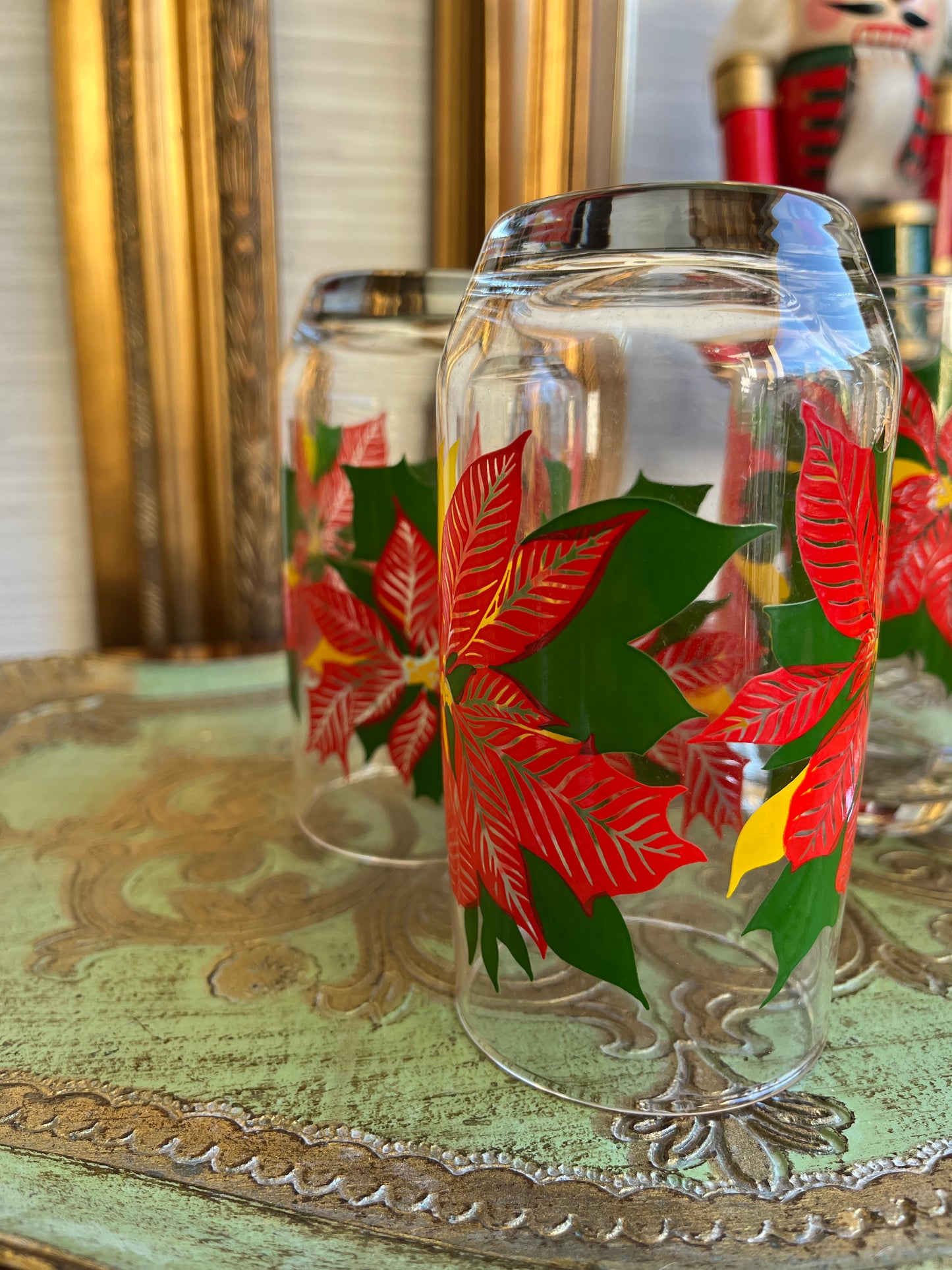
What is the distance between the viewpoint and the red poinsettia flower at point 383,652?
1.22 feet

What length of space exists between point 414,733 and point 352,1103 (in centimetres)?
15

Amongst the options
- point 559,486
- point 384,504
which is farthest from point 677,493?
point 384,504

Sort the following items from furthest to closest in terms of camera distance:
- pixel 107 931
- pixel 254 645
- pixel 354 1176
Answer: pixel 254 645, pixel 107 931, pixel 354 1176

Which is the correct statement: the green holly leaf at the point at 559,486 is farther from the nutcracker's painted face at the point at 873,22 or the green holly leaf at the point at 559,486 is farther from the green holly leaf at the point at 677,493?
the nutcracker's painted face at the point at 873,22

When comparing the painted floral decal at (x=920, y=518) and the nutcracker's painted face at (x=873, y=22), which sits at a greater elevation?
the nutcracker's painted face at (x=873, y=22)

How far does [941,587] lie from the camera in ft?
1.23

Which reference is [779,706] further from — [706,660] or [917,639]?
[917,639]

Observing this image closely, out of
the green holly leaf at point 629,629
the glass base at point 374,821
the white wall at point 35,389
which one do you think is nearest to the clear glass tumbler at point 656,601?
the green holly leaf at point 629,629

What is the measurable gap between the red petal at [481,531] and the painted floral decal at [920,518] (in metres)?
0.18

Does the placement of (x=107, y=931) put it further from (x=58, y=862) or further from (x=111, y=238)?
(x=111, y=238)

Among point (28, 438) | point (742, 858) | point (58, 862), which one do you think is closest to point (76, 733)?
point (58, 862)

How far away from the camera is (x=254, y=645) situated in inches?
25.1

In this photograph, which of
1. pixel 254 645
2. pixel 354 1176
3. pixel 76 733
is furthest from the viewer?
pixel 254 645

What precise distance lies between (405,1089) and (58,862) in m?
0.19
